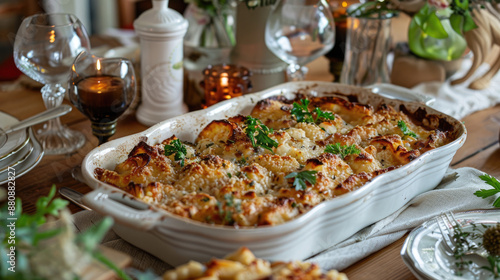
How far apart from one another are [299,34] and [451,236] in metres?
1.21

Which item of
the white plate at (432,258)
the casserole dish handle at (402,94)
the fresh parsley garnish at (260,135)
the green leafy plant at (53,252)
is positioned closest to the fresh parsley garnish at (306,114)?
the fresh parsley garnish at (260,135)

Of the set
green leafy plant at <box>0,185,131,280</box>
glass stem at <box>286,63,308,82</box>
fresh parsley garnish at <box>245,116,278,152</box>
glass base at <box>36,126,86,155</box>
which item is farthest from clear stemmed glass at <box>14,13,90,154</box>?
green leafy plant at <box>0,185,131,280</box>

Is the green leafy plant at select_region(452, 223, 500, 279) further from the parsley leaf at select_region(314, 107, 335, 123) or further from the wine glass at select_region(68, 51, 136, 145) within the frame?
the wine glass at select_region(68, 51, 136, 145)

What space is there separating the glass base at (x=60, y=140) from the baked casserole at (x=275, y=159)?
50cm

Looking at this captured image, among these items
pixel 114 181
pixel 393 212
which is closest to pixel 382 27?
pixel 393 212

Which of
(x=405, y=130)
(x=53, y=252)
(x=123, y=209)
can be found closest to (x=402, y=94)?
(x=405, y=130)

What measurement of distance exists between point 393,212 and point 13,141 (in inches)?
44.5

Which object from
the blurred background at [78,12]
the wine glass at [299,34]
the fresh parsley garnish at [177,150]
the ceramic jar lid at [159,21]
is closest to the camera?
the fresh parsley garnish at [177,150]

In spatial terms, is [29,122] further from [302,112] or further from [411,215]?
[411,215]

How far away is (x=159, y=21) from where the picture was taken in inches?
77.4

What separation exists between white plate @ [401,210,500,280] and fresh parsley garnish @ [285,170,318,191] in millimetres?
262

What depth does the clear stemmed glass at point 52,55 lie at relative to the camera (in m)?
1.81

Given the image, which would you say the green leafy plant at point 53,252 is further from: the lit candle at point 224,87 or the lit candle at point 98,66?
the lit candle at point 224,87

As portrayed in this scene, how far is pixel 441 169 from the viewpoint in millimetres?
1606
